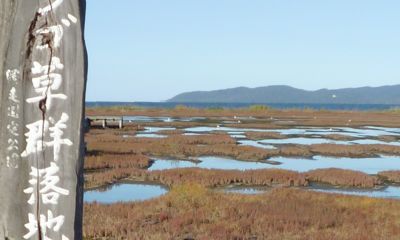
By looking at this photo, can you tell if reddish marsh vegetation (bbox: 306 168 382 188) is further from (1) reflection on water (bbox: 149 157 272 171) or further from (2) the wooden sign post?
(2) the wooden sign post

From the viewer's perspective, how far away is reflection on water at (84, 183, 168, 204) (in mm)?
14805

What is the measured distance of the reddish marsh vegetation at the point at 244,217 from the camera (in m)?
9.72

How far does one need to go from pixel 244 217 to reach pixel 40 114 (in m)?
9.15

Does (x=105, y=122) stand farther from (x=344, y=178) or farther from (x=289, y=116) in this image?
(x=289, y=116)

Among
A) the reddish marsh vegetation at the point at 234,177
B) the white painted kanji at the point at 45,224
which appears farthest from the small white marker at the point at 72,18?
the reddish marsh vegetation at the point at 234,177

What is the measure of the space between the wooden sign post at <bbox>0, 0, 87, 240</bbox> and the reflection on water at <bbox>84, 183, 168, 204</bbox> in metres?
12.0

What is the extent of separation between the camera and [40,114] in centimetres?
246

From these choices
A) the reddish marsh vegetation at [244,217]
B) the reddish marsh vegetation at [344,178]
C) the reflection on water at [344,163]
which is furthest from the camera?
the reflection on water at [344,163]

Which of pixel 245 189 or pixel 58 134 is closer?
pixel 58 134

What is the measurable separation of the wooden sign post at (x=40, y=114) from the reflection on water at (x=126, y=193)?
39.5 feet

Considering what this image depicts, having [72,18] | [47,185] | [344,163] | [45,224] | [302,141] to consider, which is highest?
[72,18]

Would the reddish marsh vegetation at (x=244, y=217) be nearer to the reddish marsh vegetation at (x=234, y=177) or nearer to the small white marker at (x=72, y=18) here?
the reddish marsh vegetation at (x=234, y=177)

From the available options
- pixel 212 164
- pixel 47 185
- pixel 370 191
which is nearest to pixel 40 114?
pixel 47 185

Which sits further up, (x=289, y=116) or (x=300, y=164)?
(x=289, y=116)
